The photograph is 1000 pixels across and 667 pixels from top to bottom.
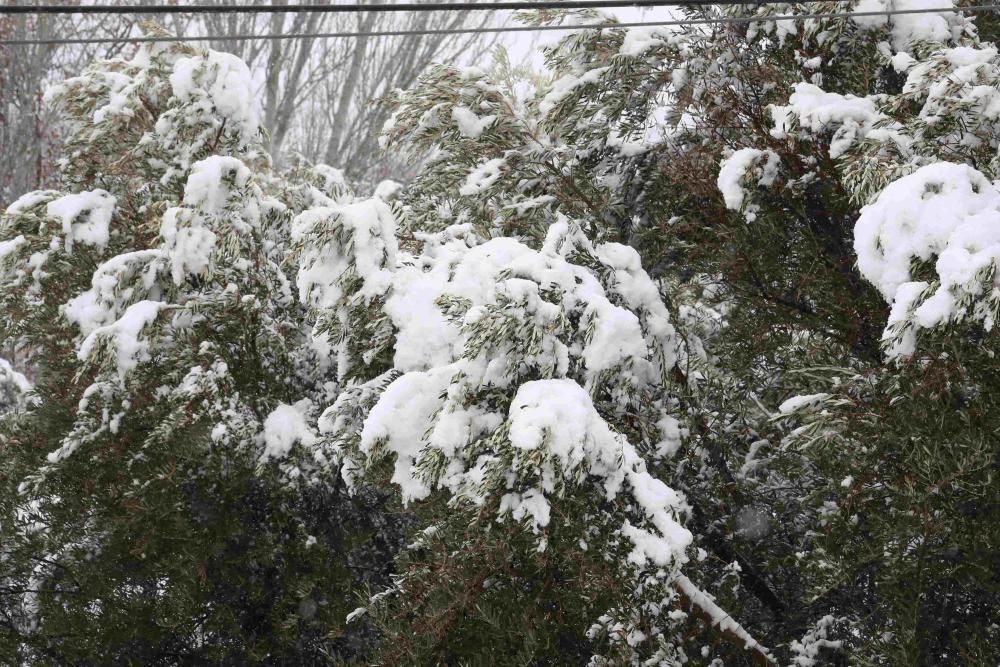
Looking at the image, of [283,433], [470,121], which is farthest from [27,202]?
[470,121]

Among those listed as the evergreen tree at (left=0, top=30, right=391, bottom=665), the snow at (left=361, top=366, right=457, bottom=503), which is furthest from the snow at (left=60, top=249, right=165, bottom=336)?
the snow at (left=361, top=366, right=457, bottom=503)

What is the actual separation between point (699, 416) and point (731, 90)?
1.37m

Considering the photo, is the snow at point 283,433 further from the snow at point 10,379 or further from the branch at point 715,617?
the snow at point 10,379

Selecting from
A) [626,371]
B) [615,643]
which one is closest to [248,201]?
[626,371]

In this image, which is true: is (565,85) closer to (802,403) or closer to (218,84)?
(218,84)

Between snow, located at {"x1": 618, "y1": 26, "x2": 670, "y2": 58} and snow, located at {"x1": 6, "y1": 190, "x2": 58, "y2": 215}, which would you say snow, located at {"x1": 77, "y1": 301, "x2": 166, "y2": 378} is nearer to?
snow, located at {"x1": 6, "y1": 190, "x2": 58, "y2": 215}

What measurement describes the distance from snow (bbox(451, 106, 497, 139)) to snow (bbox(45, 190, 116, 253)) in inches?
68.7

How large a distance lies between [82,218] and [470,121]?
1875 mm

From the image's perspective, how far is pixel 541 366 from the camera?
8.86 ft

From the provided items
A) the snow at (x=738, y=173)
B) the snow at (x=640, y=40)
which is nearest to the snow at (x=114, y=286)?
the snow at (x=640, y=40)

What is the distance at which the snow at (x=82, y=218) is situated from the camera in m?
4.11

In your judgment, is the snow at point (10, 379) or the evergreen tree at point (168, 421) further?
the snow at point (10, 379)

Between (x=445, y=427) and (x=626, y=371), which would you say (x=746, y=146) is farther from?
(x=445, y=427)

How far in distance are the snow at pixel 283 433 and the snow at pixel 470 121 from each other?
4.85 ft
